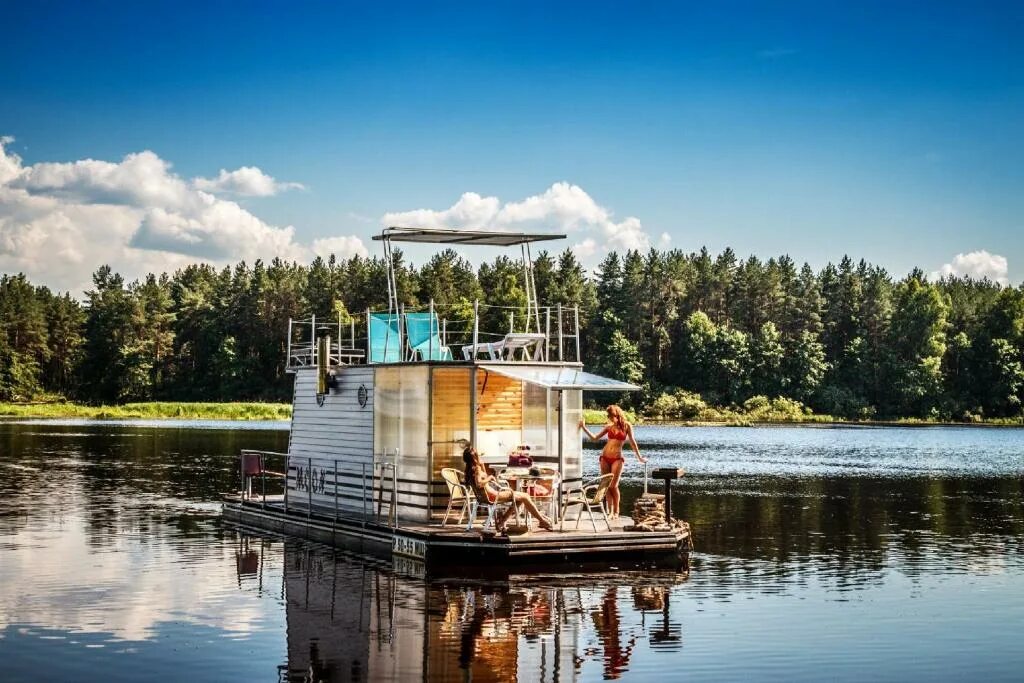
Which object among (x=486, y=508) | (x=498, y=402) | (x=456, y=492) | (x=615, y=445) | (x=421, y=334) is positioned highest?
(x=421, y=334)

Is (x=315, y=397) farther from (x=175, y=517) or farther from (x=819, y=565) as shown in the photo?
(x=819, y=565)

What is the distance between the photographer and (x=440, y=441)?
23531 millimetres

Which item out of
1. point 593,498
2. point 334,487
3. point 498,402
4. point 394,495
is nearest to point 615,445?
point 593,498

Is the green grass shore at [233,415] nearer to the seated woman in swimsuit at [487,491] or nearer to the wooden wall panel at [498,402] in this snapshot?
the wooden wall panel at [498,402]

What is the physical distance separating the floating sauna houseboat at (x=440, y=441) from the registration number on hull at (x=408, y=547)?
0.11 feet

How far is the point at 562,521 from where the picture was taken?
22781 mm

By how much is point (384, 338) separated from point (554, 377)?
14.7 ft

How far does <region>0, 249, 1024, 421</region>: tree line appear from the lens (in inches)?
4513

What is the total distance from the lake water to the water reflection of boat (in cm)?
5

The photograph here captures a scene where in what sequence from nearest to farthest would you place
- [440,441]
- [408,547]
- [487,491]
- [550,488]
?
[487,491], [408,547], [550,488], [440,441]

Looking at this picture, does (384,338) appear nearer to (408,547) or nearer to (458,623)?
(408,547)

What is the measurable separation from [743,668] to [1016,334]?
4311 inches

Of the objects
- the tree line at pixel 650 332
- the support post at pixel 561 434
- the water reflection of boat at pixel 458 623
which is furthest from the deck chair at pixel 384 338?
the tree line at pixel 650 332

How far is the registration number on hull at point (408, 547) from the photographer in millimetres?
21547
